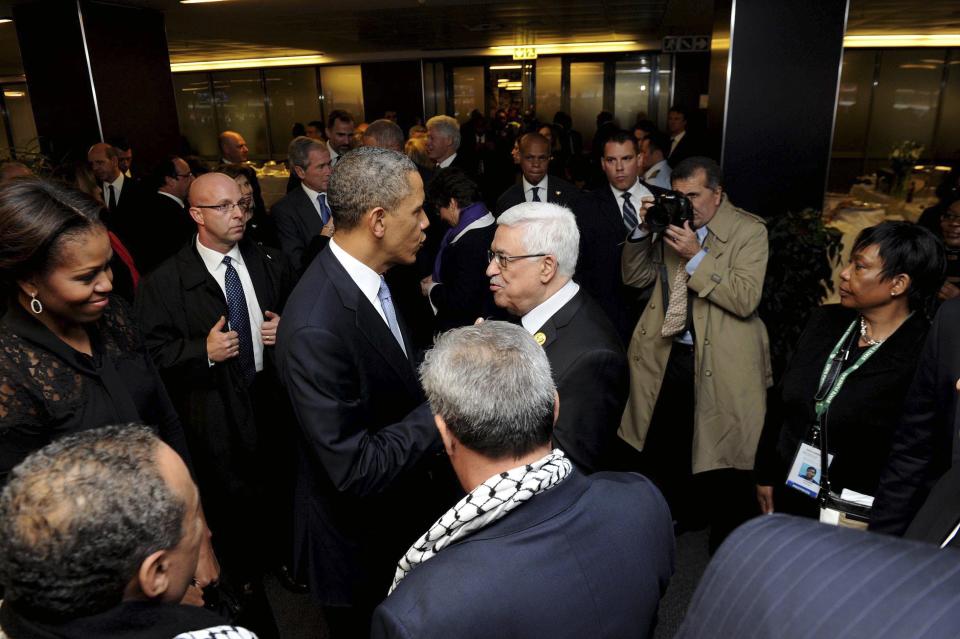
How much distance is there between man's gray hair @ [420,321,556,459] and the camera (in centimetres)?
113

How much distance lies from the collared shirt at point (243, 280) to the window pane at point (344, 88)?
12896 mm

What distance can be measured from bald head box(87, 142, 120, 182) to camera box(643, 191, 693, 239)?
444 centimetres

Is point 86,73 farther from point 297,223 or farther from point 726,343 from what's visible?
point 726,343

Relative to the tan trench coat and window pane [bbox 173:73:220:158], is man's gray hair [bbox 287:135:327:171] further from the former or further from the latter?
window pane [bbox 173:73:220:158]

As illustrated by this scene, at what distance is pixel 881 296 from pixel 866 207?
15.6 feet

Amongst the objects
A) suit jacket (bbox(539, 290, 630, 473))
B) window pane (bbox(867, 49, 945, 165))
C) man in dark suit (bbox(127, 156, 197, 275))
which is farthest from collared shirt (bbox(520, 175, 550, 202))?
window pane (bbox(867, 49, 945, 165))

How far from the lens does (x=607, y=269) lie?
140 inches

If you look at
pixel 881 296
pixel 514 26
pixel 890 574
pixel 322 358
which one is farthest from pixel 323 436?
pixel 514 26

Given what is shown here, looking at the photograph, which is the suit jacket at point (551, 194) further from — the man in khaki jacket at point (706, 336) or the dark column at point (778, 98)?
the man in khaki jacket at point (706, 336)

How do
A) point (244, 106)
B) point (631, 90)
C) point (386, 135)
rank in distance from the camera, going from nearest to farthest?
point (386, 135) < point (631, 90) < point (244, 106)

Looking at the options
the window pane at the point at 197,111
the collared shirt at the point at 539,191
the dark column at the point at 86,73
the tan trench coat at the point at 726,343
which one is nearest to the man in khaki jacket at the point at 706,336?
the tan trench coat at the point at 726,343

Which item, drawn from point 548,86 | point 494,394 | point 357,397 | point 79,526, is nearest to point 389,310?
point 357,397

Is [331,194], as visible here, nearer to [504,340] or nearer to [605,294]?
[504,340]

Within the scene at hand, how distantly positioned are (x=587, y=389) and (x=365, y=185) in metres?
0.83
